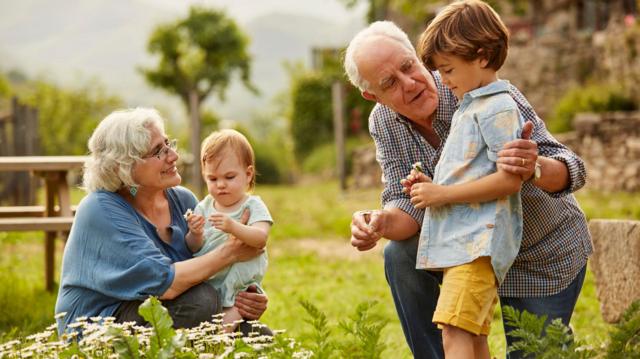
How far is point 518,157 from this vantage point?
2.87 metres

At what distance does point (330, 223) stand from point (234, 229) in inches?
303

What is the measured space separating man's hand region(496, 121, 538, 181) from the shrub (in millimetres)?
12945

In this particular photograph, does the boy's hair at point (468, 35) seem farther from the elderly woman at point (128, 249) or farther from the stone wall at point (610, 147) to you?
the stone wall at point (610, 147)

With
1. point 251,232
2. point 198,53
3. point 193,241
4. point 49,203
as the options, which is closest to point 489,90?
point 251,232

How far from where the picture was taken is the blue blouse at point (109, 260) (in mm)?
3475

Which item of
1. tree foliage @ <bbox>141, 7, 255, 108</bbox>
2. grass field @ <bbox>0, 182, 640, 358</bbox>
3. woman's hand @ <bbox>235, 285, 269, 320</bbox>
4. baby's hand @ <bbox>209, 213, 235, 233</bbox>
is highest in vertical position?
tree foliage @ <bbox>141, 7, 255, 108</bbox>

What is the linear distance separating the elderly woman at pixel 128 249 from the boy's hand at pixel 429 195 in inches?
33.8

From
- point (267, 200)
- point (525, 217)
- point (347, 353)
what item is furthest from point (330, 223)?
point (347, 353)

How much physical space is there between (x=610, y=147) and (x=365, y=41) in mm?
11090

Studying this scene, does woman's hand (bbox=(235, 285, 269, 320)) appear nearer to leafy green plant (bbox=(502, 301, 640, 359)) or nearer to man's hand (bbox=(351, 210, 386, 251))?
man's hand (bbox=(351, 210, 386, 251))

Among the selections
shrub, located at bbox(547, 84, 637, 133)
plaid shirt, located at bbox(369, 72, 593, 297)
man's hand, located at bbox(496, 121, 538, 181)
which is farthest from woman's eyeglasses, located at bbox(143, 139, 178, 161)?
shrub, located at bbox(547, 84, 637, 133)

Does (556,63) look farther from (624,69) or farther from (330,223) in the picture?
(330,223)

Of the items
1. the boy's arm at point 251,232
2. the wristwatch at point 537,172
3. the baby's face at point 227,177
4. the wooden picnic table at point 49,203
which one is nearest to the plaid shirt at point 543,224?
the wristwatch at point 537,172

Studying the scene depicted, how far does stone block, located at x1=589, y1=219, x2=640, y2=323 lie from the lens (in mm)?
4410
